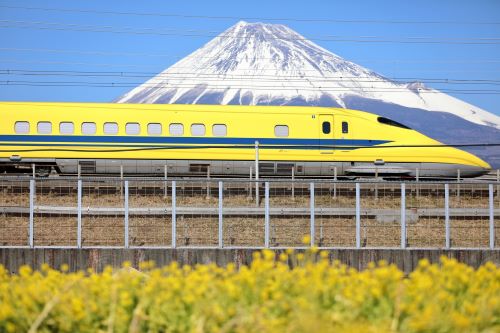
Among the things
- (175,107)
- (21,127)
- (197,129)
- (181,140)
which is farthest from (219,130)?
(21,127)

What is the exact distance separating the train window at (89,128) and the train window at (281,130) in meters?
7.49

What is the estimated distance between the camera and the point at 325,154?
31.1m

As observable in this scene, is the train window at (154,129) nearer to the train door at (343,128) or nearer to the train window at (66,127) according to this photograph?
the train window at (66,127)

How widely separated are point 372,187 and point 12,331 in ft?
54.8

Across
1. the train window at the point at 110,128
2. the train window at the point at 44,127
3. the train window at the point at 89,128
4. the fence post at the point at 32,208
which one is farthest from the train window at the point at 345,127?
the fence post at the point at 32,208

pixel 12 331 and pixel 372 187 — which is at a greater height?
pixel 372 187

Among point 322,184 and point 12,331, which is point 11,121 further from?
point 12,331

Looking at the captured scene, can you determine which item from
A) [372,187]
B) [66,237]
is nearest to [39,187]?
[66,237]

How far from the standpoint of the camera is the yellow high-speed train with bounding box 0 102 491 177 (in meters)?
29.9

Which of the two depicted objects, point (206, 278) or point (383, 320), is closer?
point (383, 320)

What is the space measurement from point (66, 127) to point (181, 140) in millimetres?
4692

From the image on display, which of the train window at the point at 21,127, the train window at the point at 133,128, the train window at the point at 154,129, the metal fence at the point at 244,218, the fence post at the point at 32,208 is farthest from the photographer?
the train window at the point at 154,129

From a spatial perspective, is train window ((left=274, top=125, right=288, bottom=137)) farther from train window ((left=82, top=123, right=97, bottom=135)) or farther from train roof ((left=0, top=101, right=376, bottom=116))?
train window ((left=82, top=123, right=97, bottom=135))

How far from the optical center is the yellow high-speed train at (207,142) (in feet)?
98.2
